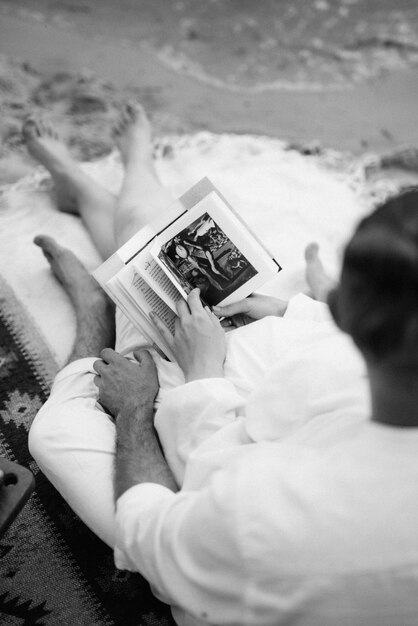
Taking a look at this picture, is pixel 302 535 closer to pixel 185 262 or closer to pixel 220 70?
pixel 185 262

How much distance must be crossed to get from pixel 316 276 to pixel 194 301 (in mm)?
319

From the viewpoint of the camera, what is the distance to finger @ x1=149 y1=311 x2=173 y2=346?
1.13 m

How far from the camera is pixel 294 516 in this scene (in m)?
0.58

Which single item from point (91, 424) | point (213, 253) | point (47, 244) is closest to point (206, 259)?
point (213, 253)

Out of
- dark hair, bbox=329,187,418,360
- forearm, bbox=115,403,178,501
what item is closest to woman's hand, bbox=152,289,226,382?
forearm, bbox=115,403,178,501

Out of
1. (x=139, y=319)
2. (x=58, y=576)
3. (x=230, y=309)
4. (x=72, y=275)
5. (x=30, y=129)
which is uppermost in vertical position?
(x=30, y=129)

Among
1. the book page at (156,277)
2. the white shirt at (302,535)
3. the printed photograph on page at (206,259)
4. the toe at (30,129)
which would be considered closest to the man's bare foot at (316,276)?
the printed photograph on page at (206,259)

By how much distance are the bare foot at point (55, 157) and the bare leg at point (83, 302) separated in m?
0.17

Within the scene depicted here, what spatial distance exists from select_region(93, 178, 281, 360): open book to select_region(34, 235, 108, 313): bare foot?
0.22 m

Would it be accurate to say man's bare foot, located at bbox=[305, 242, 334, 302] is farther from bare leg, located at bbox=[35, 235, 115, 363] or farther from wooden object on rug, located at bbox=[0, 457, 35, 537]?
wooden object on rug, located at bbox=[0, 457, 35, 537]

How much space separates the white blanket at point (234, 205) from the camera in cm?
143

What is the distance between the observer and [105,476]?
981mm

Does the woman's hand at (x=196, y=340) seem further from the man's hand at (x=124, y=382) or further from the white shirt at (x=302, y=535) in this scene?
the white shirt at (x=302, y=535)

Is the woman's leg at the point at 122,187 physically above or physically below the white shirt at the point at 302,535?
above
